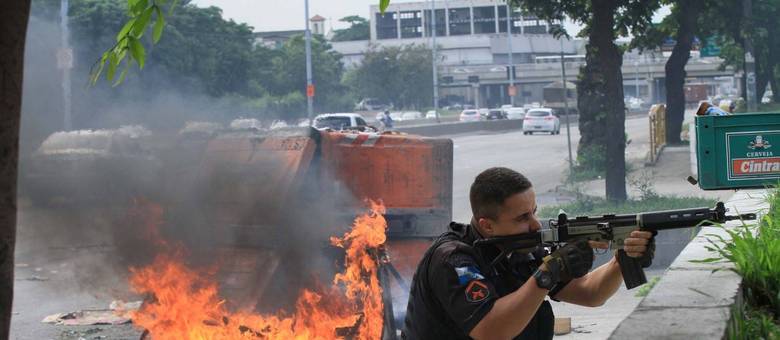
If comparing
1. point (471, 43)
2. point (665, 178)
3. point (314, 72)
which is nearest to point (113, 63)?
point (665, 178)

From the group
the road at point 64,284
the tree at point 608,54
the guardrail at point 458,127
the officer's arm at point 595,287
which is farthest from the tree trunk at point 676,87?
the officer's arm at point 595,287

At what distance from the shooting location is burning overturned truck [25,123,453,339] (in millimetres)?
9430

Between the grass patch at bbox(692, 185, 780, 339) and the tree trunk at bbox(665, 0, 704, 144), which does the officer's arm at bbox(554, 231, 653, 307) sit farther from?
the tree trunk at bbox(665, 0, 704, 144)

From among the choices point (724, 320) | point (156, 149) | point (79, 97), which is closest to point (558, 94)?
point (79, 97)

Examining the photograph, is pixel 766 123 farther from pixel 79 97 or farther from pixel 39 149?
pixel 79 97

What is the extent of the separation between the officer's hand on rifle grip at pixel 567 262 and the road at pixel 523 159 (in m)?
15.7

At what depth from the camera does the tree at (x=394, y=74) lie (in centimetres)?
8844

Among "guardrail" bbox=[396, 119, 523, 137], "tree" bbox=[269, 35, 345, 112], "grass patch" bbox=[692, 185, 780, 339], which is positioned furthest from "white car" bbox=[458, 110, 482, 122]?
"grass patch" bbox=[692, 185, 780, 339]

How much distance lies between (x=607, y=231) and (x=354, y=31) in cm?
14142

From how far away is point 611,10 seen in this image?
64.6ft

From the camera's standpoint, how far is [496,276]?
3.63 metres

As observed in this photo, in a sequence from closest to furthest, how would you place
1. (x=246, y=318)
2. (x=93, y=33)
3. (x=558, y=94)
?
(x=246, y=318) → (x=93, y=33) → (x=558, y=94)

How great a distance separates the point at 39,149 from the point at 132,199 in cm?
536

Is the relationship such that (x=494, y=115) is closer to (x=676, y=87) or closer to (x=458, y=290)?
(x=676, y=87)
